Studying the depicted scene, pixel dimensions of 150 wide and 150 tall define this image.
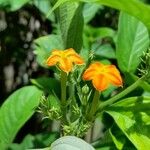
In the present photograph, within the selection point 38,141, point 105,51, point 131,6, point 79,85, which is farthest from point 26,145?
point 131,6

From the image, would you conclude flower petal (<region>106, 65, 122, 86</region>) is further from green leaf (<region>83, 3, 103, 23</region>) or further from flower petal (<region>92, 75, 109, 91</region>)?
green leaf (<region>83, 3, 103, 23</region>)

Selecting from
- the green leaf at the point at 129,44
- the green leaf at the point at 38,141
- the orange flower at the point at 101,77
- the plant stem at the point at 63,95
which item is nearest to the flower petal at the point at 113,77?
the orange flower at the point at 101,77

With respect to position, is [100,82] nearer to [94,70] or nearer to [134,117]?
[94,70]

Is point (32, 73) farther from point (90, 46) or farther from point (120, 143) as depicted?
point (120, 143)

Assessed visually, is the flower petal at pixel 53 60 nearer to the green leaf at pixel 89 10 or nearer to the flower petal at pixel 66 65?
the flower petal at pixel 66 65

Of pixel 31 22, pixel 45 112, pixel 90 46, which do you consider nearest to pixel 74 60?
pixel 45 112

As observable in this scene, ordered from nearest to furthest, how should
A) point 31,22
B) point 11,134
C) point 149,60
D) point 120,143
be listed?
point 149,60, point 120,143, point 11,134, point 31,22
